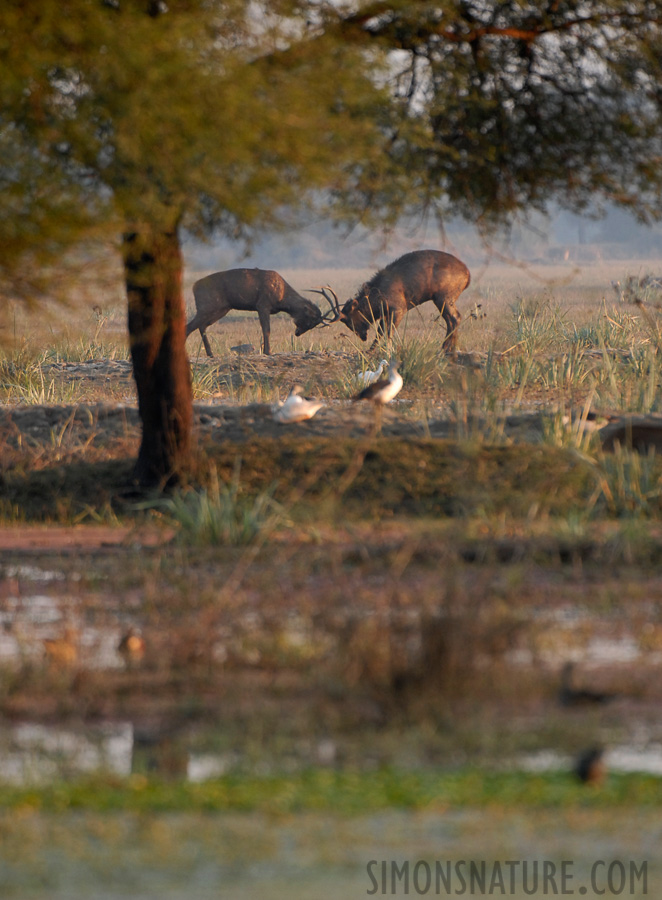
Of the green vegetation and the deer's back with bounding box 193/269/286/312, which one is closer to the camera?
the green vegetation

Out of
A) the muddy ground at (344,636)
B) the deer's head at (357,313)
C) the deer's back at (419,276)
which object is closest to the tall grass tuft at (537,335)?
the deer's back at (419,276)

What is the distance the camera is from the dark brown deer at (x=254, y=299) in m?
28.5

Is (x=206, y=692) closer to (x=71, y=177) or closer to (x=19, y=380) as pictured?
(x=71, y=177)

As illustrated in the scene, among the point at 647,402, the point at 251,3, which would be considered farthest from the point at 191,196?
the point at 647,402

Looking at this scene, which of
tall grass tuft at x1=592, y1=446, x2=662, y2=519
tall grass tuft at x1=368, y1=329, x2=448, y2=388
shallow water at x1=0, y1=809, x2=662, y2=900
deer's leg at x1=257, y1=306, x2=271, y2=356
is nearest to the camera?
shallow water at x1=0, y1=809, x2=662, y2=900

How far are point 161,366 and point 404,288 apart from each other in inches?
604

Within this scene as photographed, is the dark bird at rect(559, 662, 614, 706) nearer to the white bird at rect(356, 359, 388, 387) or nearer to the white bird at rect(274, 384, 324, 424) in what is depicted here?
the white bird at rect(274, 384, 324, 424)

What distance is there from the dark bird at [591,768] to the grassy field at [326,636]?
69mm

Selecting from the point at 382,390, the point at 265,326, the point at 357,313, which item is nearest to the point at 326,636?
the point at 382,390

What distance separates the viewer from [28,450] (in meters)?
14.9

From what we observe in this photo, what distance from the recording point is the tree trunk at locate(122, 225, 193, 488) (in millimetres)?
11469

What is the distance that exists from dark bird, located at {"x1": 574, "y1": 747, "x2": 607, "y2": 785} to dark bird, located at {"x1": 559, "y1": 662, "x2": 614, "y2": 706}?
0.97 meters

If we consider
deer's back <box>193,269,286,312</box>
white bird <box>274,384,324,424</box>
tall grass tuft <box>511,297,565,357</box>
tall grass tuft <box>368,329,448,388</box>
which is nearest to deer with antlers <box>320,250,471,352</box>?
tall grass tuft <box>511,297,565,357</box>

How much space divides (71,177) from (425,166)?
12.0 feet
